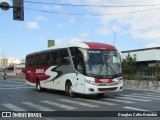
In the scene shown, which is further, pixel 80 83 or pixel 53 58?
pixel 53 58

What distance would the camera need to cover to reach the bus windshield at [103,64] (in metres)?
19.5

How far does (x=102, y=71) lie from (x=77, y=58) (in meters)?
1.70

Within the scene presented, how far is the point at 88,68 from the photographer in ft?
63.9

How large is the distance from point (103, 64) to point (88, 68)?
92 centimetres

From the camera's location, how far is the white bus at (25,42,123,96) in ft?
63.9

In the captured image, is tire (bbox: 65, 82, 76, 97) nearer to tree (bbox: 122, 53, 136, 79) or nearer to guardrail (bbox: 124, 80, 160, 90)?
guardrail (bbox: 124, 80, 160, 90)

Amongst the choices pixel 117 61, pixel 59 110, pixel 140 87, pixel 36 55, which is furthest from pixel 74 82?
pixel 140 87

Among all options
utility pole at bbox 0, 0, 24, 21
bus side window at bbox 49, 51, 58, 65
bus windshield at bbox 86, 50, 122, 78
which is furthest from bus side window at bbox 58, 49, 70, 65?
utility pole at bbox 0, 0, 24, 21

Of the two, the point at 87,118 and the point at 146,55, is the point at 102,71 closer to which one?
the point at 87,118

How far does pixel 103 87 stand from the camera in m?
19.5

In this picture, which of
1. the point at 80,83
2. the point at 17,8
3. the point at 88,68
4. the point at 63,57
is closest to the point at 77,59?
the point at 88,68

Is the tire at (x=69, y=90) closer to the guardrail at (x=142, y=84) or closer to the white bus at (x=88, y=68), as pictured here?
the white bus at (x=88, y=68)

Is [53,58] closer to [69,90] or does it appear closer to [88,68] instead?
[69,90]

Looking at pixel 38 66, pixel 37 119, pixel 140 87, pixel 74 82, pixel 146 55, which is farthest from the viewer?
pixel 146 55
